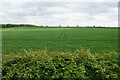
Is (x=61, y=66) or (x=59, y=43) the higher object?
(x=59, y=43)

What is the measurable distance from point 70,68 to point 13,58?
1.79 m

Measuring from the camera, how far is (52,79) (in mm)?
3572

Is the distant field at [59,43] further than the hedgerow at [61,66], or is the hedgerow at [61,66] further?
the distant field at [59,43]

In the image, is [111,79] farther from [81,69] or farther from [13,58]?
[13,58]

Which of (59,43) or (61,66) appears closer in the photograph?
(61,66)

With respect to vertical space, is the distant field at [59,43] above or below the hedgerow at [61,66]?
above

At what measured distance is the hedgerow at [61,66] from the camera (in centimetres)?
355

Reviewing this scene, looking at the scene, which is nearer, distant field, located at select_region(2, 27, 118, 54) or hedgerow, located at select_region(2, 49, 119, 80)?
hedgerow, located at select_region(2, 49, 119, 80)

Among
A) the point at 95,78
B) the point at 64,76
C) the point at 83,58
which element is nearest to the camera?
the point at 64,76

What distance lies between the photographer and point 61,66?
3.77 metres

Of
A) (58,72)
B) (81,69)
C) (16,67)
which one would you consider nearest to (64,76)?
(58,72)

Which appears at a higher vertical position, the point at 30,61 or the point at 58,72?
the point at 30,61

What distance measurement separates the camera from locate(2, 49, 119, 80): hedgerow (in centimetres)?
355

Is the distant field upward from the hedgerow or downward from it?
upward
